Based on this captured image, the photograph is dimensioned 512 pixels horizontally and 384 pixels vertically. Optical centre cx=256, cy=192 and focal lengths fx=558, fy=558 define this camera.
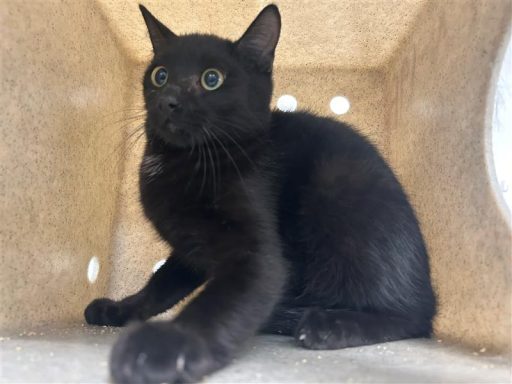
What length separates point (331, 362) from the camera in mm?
1039

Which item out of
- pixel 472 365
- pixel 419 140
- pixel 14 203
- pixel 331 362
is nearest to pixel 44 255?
pixel 14 203

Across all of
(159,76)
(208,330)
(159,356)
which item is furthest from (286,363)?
(159,76)

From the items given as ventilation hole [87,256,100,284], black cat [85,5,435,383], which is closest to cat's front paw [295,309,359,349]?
black cat [85,5,435,383]

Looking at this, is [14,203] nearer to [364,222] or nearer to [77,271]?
[77,271]

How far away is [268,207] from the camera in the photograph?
1292 millimetres

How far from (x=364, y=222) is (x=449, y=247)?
0.29 meters

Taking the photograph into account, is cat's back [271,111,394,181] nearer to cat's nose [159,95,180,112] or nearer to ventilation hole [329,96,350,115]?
cat's nose [159,95,180,112]

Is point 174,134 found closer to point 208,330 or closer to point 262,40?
point 262,40

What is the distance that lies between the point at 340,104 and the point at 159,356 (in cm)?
141

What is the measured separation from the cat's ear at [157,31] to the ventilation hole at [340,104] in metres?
0.74

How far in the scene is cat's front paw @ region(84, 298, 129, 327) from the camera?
1423 millimetres

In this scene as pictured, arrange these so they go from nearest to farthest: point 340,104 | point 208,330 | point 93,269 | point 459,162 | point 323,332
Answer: point 208,330 → point 323,332 → point 459,162 → point 93,269 → point 340,104

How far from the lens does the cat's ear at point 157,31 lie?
151 centimetres

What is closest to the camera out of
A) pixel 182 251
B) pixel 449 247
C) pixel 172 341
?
pixel 172 341
